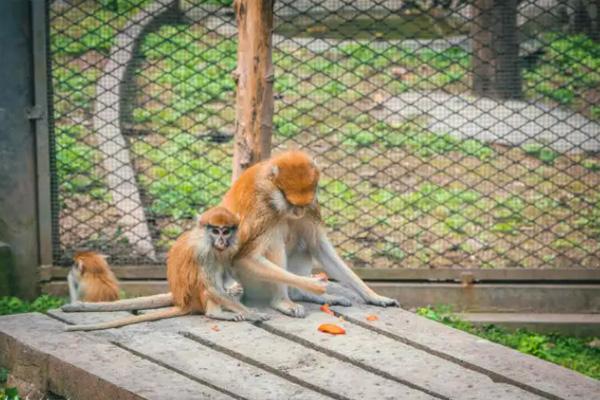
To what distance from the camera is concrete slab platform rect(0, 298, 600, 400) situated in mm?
5223

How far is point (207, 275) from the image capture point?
6.34 m

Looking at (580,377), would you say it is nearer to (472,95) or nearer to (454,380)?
(454,380)

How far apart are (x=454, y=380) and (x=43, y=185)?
419 centimetres

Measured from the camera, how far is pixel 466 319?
8227 millimetres

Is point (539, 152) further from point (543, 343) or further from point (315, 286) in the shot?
point (315, 286)

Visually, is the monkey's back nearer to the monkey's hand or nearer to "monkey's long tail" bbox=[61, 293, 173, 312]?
"monkey's long tail" bbox=[61, 293, 173, 312]

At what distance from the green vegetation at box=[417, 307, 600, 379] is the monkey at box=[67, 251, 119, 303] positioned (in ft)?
7.88

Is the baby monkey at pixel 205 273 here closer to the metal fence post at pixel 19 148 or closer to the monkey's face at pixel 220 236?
the monkey's face at pixel 220 236

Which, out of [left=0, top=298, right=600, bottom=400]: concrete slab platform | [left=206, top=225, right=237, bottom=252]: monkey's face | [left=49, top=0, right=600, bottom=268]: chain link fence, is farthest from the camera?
[left=49, top=0, right=600, bottom=268]: chain link fence

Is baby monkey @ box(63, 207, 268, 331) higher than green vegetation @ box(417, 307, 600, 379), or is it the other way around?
baby monkey @ box(63, 207, 268, 331)

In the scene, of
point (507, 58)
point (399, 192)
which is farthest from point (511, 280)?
point (507, 58)

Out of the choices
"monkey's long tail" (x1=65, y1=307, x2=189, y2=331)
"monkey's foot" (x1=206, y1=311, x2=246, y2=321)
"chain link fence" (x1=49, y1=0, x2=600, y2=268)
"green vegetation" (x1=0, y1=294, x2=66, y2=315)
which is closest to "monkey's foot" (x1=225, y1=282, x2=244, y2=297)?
"monkey's foot" (x1=206, y1=311, x2=246, y2=321)

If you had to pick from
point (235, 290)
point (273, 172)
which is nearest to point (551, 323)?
point (235, 290)

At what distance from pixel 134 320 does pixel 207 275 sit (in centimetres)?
51
